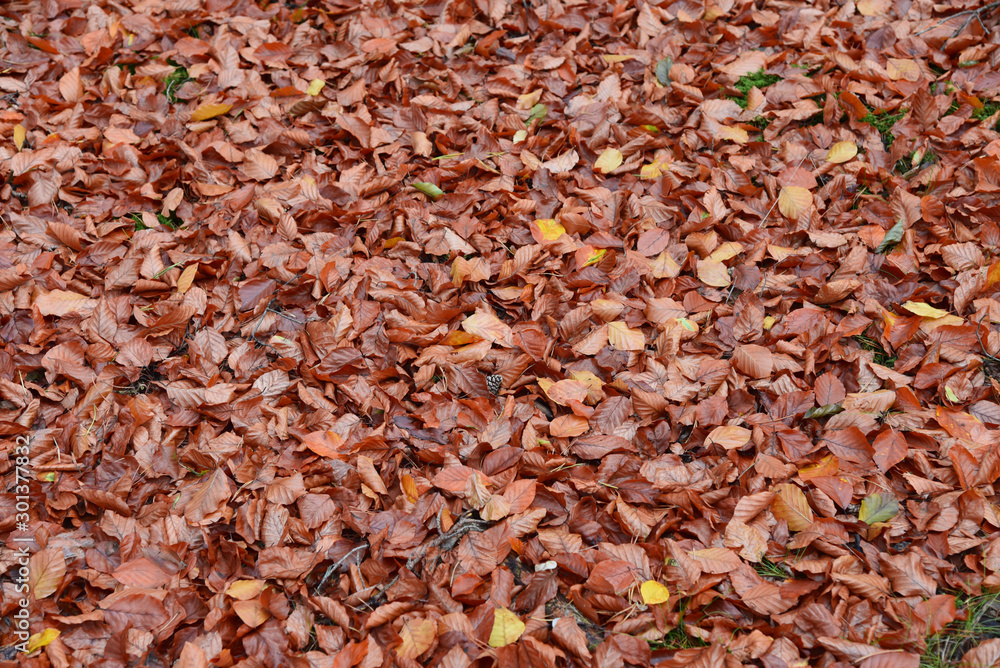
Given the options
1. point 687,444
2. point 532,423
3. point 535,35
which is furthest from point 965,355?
point 535,35

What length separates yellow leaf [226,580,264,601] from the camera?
171cm

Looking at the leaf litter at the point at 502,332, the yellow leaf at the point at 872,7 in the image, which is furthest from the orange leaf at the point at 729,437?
the yellow leaf at the point at 872,7

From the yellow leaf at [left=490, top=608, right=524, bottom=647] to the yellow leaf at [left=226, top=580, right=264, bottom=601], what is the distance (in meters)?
0.62

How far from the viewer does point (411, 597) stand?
5.68 feet

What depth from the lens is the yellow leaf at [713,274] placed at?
2.33m

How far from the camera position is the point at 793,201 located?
2475 millimetres

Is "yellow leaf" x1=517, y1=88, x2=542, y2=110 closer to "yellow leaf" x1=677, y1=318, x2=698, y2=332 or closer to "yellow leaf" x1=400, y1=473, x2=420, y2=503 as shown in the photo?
"yellow leaf" x1=677, y1=318, x2=698, y2=332

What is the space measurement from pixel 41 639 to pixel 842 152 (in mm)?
3083

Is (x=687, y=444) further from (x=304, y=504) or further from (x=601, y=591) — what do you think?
(x=304, y=504)

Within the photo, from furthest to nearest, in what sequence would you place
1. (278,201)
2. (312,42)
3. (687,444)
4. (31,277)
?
(312,42) → (278,201) → (31,277) → (687,444)

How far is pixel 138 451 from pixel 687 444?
5.37 ft

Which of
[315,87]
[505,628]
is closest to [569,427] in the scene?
[505,628]

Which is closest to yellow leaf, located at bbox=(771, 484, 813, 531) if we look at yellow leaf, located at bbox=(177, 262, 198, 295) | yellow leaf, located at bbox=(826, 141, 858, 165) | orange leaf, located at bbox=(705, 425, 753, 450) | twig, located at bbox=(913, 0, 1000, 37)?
orange leaf, located at bbox=(705, 425, 753, 450)

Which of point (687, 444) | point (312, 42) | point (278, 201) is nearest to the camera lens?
point (687, 444)
